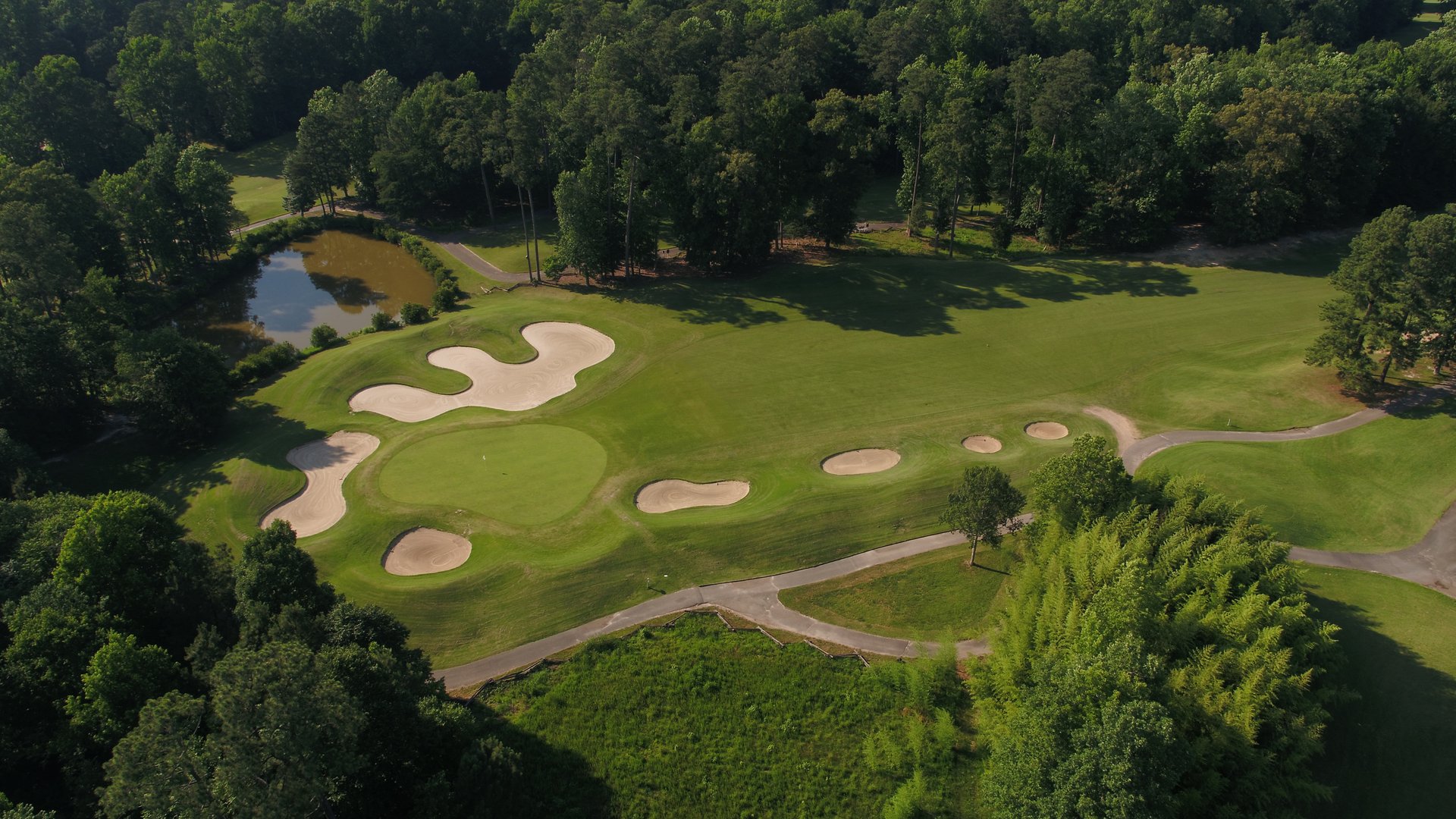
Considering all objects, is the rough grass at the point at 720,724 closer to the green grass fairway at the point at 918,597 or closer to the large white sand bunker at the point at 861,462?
the green grass fairway at the point at 918,597

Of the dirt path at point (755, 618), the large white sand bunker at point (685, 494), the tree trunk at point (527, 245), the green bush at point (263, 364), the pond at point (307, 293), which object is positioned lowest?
the dirt path at point (755, 618)

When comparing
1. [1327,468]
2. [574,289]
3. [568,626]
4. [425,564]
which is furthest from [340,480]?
[1327,468]

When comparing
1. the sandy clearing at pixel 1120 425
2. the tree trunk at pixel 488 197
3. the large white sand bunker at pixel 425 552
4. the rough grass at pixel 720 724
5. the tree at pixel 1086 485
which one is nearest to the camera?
the rough grass at pixel 720 724

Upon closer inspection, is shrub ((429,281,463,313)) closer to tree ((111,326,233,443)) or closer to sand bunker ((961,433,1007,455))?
tree ((111,326,233,443))

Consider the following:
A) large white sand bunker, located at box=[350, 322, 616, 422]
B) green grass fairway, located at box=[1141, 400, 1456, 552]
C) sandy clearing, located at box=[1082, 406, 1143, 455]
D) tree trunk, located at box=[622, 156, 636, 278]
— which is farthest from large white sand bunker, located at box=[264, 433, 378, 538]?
sandy clearing, located at box=[1082, 406, 1143, 455]

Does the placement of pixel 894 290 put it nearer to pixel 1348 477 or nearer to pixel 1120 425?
pixel 1120 425

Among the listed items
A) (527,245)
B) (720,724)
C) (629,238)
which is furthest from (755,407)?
(527,245)

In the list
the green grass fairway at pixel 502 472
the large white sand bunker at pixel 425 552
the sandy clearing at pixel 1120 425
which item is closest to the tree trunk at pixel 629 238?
the green grass fairway at pixel 502 472
